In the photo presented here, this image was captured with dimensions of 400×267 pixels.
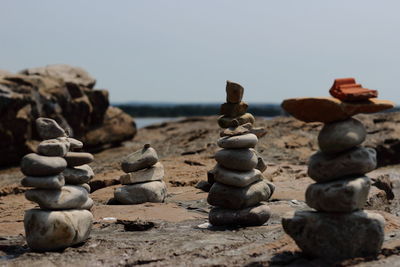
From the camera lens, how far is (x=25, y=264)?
6.82 meters

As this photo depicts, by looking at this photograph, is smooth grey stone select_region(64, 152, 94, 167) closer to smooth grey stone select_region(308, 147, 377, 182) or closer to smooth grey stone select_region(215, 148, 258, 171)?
smooth grey stone select_region(215, 148, 258, 171)

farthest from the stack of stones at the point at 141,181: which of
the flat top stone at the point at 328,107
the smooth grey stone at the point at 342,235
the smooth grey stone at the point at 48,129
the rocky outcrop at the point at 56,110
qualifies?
the rocky outcrop at the point at 56,110

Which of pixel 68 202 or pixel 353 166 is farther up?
pixel 353 166

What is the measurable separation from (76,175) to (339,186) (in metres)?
3.89

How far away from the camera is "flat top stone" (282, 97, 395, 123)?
263 inches

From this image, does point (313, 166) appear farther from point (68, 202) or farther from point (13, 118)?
point (13, 118)

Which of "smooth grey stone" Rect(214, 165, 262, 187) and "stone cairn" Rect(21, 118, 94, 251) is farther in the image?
"smooth grey stone" Rect(214, 165, 262, 187)

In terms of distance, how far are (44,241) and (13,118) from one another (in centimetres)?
1293

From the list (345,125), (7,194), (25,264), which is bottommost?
(7,194)

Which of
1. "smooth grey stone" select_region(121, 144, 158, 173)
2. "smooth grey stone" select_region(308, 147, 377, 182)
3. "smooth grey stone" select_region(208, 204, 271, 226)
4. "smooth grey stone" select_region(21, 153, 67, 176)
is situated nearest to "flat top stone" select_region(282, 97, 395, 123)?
"smooth grey stone" select_region(308, 147, 377, 182)

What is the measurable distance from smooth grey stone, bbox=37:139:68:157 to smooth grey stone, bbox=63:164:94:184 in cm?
53

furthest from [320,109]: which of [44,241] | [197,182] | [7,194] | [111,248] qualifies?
[7,194]

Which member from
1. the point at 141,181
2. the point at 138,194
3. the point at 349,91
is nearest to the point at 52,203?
the point at 138,194

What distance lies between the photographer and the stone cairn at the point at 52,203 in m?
7.32
